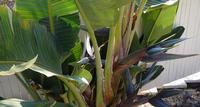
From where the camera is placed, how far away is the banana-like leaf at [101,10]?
46.1 inches

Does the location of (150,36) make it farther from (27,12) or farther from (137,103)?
(27,12)

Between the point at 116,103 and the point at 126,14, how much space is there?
1.55ft

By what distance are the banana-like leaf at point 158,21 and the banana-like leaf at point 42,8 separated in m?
0.56

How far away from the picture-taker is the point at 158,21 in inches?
78.0

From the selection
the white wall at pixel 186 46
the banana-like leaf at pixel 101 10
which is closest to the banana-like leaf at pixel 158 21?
the white wall at pixel 186 46

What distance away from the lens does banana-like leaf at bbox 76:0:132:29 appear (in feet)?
3.84

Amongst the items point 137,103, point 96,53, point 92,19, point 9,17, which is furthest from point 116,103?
point 9,17

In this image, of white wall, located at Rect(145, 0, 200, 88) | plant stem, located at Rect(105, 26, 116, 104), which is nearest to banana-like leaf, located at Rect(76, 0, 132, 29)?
plant stem, located at Rect(105, 26, 116, 104)


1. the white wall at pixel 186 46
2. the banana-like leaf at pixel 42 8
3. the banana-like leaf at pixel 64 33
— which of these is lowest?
the white wall at pixel 186 46

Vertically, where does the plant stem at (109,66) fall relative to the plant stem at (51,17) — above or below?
below

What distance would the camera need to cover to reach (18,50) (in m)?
1.28

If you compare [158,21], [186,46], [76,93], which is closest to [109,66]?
[76,93]

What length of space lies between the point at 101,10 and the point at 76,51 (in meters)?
0.52

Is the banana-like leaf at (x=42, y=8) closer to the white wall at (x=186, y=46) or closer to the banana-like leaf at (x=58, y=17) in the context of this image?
the banana-like leaf at (x=58, y=17)
